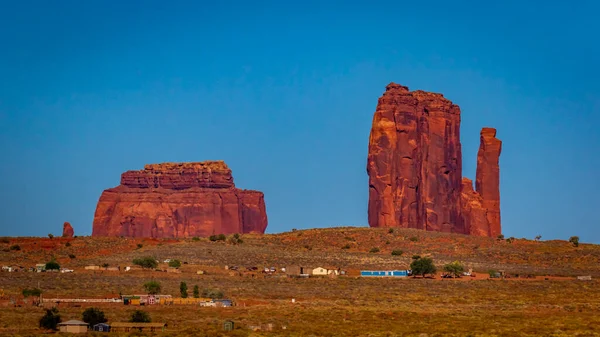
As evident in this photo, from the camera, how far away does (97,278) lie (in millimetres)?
93750

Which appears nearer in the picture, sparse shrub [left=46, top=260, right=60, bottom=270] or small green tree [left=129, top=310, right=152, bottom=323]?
small green tree [left=129, top=310, right=152, bottom=323]

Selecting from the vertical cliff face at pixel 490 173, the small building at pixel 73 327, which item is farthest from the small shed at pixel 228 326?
the vertical cliff face at pixel 490 173

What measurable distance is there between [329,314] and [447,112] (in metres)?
82.8

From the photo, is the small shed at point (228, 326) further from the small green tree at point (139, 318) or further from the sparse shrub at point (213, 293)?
the sparse shrub at point (213, 293)

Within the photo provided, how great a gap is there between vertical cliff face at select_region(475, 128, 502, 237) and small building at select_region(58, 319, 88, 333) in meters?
109

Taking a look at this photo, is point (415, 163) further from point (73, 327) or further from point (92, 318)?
point (73, 327)

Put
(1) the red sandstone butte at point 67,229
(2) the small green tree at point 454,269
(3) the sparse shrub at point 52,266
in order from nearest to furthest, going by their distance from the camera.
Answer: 1. (2) the small green tree at point 454,269
2. (3) the sparse shrub at point 52,266
3. (1) the red sandstone butte at point 67,229

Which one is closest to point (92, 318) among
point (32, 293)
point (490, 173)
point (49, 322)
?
point (49, 322)

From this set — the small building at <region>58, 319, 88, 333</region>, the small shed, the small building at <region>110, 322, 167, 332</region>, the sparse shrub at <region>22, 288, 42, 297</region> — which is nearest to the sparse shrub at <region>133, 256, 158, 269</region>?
the sparse shrub at <region>22, 288, 42, 297</region>

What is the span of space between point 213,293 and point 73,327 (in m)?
20.9

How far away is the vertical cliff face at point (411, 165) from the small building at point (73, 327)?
8133 cm

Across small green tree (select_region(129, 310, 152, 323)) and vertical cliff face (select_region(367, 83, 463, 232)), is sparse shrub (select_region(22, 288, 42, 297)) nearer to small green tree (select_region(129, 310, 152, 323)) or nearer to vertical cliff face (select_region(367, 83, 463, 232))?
small green tree (select_region(129, 310, 152, 323))

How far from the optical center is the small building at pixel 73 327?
60531 millimetres

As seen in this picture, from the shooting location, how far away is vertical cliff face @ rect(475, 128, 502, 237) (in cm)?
16500
